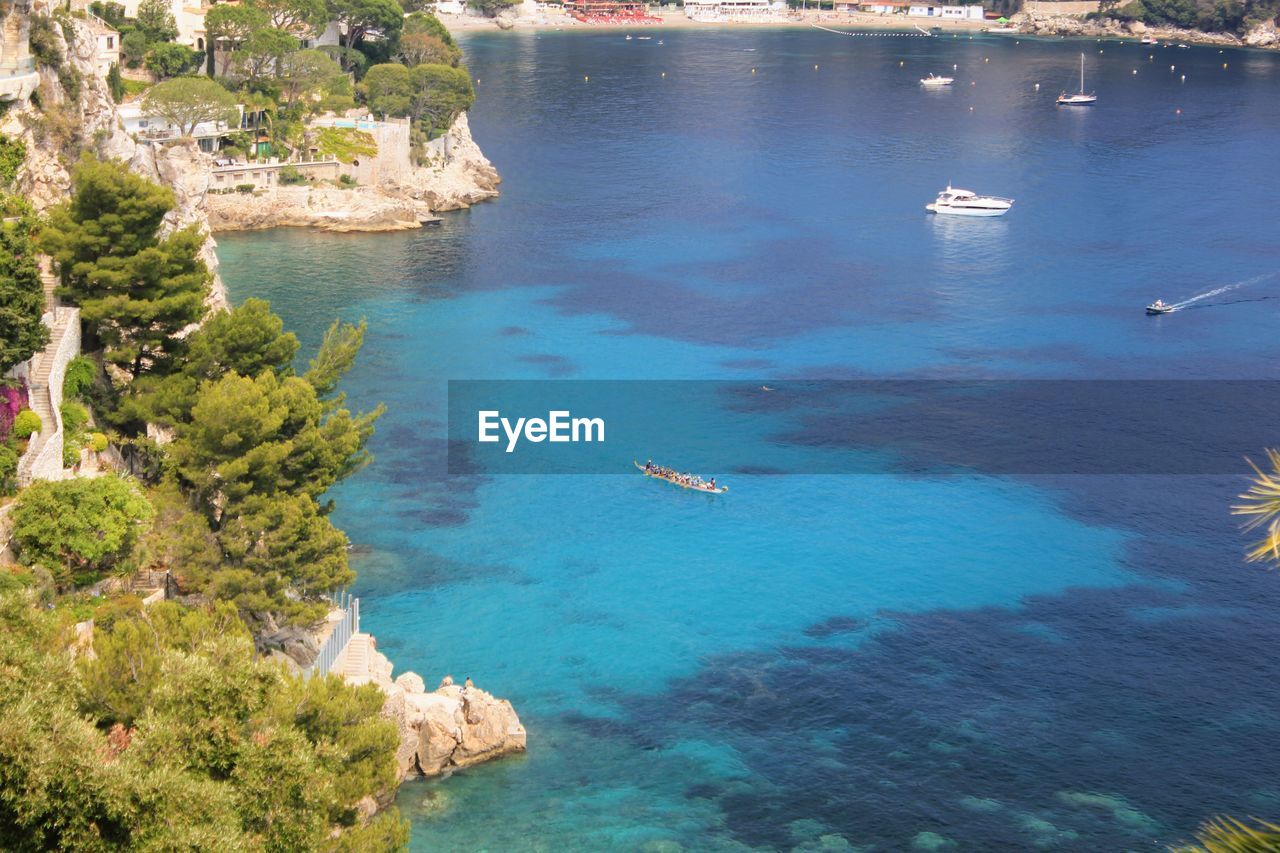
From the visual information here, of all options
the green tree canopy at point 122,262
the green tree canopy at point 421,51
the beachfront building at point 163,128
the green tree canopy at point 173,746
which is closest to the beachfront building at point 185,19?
the beachfront building at point 163,128

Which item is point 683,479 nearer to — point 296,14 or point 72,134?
point 72,134

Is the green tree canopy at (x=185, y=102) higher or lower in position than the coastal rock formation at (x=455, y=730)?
higher

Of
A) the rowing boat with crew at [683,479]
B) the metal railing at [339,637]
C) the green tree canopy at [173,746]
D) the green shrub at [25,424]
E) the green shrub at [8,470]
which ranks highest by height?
the green shrub at [25,424]

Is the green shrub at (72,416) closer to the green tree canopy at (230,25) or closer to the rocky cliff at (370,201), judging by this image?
the rocky cliff at (370,201)

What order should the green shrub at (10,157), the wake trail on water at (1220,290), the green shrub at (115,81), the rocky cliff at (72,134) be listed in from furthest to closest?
the wake trail on water at (1220,290)
the green shrub at (115,81)
the rocky cliff at (72,134)
the green shrub at (10,157)

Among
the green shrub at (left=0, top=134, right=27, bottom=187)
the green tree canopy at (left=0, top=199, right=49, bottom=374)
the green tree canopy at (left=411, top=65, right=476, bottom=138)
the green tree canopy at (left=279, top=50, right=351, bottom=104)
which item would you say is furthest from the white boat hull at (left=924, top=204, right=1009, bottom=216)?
the green tree canopy at (left=0, top=199, right=49, bottom=374)

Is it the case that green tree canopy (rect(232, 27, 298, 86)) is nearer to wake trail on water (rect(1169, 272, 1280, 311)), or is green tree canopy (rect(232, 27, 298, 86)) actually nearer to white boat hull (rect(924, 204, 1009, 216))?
white boat hull (rect(924, 204, 1009, 216))
